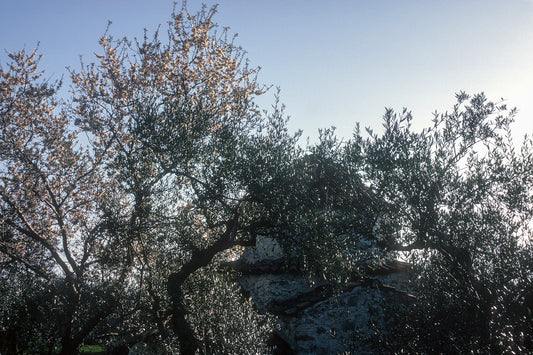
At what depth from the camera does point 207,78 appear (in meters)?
16.2

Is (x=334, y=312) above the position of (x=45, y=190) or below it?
below

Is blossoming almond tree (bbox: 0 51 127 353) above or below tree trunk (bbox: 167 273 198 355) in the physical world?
above

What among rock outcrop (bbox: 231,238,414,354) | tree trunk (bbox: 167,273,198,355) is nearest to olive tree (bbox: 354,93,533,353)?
rock outcrop (bbox: 231,238,414,354)

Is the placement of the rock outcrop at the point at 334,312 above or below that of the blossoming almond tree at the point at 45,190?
below

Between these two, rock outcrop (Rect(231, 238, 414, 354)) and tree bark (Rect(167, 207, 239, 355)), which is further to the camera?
rock outcrop (Rect(231, 238, 414, 354))

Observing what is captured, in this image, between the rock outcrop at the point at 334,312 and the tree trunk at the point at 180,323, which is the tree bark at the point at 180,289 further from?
the rock outcrop at the point at 334,312

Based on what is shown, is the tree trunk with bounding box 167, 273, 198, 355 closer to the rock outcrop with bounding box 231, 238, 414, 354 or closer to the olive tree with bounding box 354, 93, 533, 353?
the rock outcrop with bounding box 231, 238, 414, 354

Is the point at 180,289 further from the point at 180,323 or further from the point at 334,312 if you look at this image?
the point at 334,312

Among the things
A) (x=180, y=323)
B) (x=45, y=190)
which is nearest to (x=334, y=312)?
(x=180, y=323)

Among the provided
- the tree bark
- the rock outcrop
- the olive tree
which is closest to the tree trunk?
the tree bark

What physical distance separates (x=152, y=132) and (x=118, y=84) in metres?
6.65

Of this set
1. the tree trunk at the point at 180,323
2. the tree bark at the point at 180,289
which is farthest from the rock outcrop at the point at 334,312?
the tree trunk at the point at 180,323

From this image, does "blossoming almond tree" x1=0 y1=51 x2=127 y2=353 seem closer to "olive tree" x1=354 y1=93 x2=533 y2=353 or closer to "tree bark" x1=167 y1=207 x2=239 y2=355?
"tree bark" x1=167 y1=207 x2=239 y2=355

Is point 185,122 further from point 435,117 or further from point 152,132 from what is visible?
point 435,117
